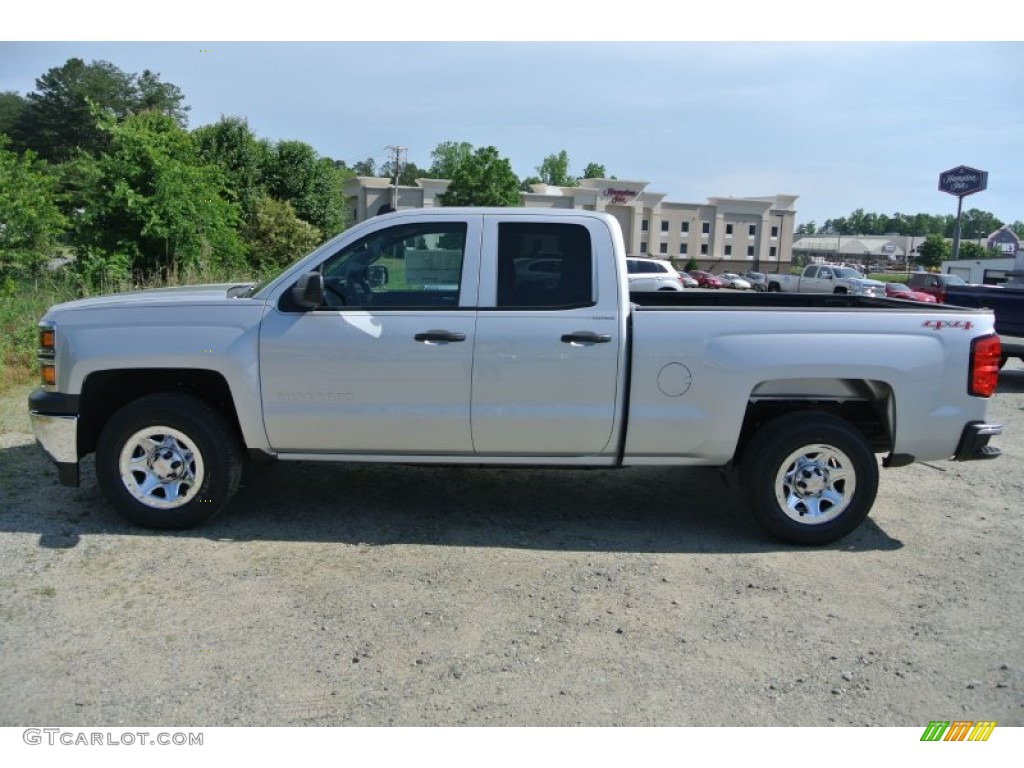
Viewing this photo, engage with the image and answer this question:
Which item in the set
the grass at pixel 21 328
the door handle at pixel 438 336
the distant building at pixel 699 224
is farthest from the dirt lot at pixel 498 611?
the distant building at pixel 699 224

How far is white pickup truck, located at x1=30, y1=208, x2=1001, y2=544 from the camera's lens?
4.96m

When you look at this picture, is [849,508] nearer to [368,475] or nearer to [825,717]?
[825,717]

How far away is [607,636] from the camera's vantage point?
3.99 meters

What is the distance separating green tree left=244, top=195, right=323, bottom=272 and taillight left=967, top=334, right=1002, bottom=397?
25835mm

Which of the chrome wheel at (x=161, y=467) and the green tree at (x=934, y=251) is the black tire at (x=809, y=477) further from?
the green tree at (x=934, y=251)

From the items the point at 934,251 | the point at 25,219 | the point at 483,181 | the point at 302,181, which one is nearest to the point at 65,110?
the point at 483,181

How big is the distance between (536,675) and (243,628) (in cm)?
145

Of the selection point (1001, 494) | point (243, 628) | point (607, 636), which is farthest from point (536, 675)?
point (1001, 494)

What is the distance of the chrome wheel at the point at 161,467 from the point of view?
16.7ft

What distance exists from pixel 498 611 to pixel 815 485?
2.22 meters

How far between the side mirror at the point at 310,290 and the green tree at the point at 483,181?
225 feet

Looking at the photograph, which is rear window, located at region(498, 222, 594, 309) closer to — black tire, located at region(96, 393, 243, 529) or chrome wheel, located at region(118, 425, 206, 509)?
black tire, located at region(96, 393, 243, 529)

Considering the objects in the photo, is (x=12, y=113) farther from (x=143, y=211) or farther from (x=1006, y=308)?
(x=1006, y=308)

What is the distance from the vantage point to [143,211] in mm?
15344
